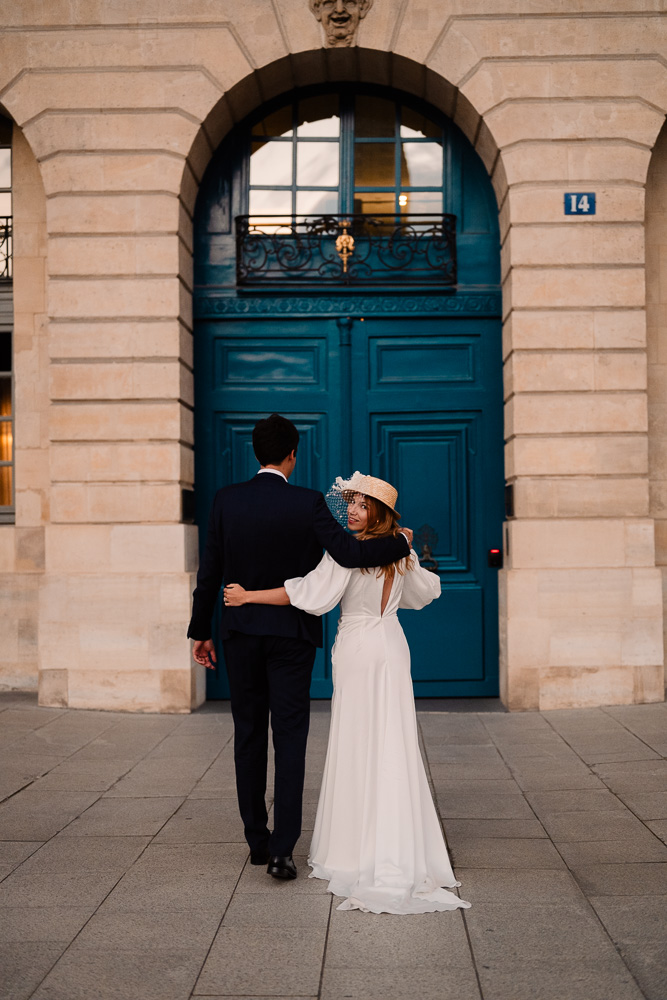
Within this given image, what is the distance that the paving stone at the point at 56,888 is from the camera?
4.24 m

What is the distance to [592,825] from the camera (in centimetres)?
530

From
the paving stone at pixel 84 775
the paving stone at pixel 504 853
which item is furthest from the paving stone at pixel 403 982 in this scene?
the paving stone at pixel 84 775

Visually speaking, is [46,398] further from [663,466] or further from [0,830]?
[663,466]

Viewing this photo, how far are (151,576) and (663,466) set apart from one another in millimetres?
4805

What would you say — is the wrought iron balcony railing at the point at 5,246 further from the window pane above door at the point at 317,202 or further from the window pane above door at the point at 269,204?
the window pane above door at the point at 317,202

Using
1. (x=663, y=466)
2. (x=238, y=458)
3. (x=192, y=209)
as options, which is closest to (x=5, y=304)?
(x=192, y=209)

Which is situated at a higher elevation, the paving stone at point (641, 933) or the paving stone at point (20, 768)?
the paving stone at point (641, 933)

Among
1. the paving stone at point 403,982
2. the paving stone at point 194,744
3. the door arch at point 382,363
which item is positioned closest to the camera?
the paving stone at point 403,982

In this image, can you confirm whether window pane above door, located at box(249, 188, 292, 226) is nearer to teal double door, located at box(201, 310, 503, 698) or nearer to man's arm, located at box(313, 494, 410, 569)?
teal double door, located at box(201, 310, 503, 698)

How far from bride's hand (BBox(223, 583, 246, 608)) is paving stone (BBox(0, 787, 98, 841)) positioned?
1.73 m

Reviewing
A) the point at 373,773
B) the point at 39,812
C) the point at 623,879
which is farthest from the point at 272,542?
the point at 39,812

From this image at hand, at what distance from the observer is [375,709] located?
4.48m

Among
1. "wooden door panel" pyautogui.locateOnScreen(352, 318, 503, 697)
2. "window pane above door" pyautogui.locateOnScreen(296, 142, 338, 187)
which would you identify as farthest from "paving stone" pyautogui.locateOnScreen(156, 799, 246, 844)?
"window pane above door" pyautogui.locateOnScreen(296, 142, 338, 187)

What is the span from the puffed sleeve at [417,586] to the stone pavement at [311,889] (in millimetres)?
1261
